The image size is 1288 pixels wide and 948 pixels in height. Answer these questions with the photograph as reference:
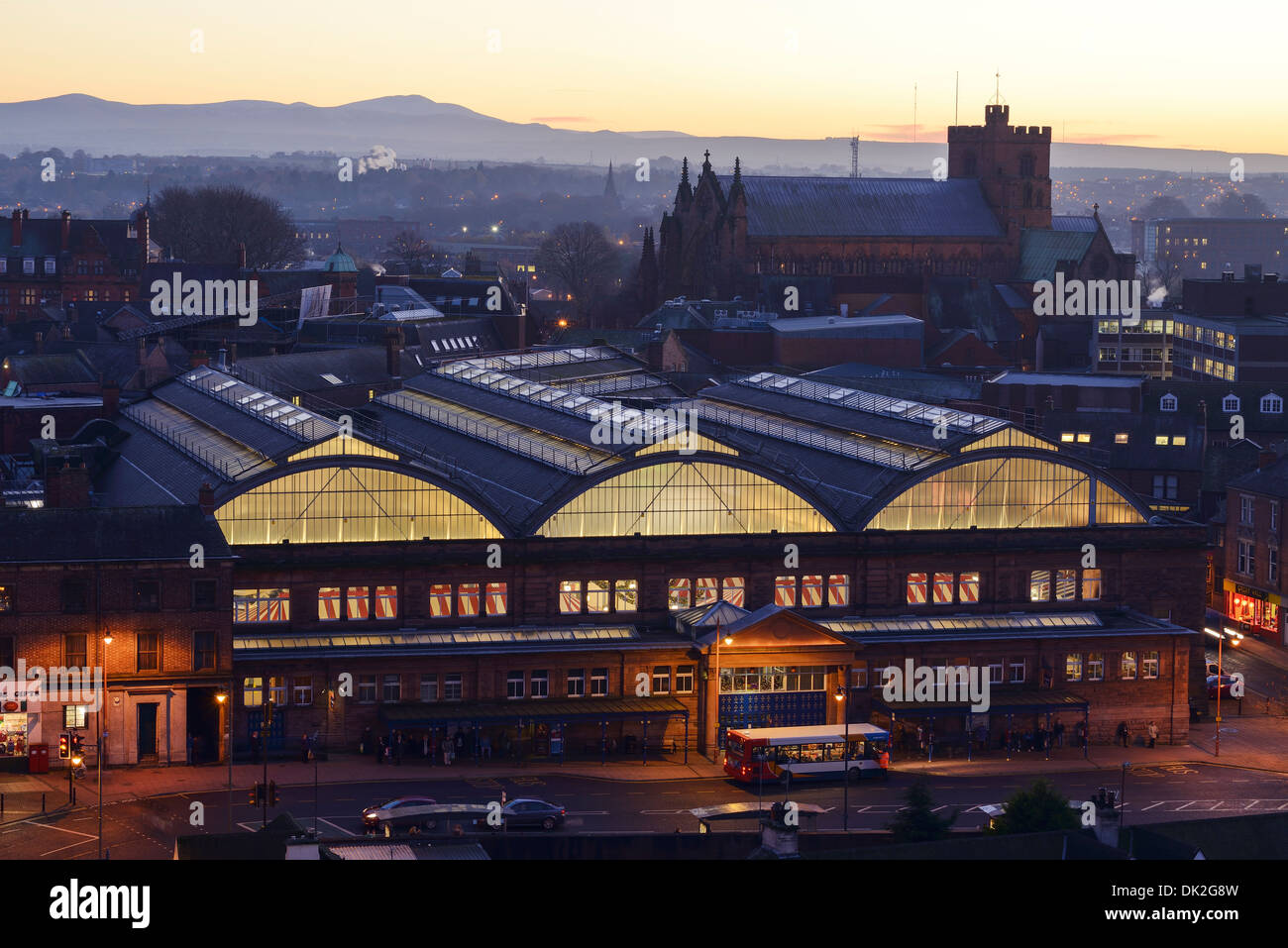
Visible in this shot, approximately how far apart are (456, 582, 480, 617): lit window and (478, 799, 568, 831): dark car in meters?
16.2

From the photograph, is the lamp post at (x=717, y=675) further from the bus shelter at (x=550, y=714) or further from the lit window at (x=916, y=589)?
the lit window at (x=916, y=589)

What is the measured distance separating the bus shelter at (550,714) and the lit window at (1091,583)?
20386 mm

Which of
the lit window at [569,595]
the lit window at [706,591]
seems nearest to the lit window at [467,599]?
the lit window at [569,595]

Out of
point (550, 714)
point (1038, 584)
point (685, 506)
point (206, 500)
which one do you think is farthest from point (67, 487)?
point (1038, 584)

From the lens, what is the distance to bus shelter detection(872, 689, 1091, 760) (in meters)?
94.9

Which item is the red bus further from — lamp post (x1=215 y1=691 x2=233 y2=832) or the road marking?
lamp post (x1=215 y1=691 x2=233 y2=832)

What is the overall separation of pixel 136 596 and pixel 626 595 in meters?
20.9

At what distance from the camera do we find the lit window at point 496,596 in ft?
313

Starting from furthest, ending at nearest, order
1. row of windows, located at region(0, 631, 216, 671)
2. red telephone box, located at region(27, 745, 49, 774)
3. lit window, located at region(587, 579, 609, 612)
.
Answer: lit window, located at region(587, 579, 609, 612) → row of windows, located at region(0, 631, 216, 671) → red telephone box, located at region(27, 745, 49, 774)

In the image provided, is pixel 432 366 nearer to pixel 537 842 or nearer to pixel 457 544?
pixel 457 544

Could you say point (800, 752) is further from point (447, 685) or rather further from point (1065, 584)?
point (1065, 584)

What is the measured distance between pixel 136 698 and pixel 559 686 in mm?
17186

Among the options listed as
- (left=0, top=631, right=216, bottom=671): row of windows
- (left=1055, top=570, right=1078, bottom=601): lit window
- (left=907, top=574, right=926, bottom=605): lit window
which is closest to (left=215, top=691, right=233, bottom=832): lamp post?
(left=0, top=631, right=216, bottom=671): row of windows
